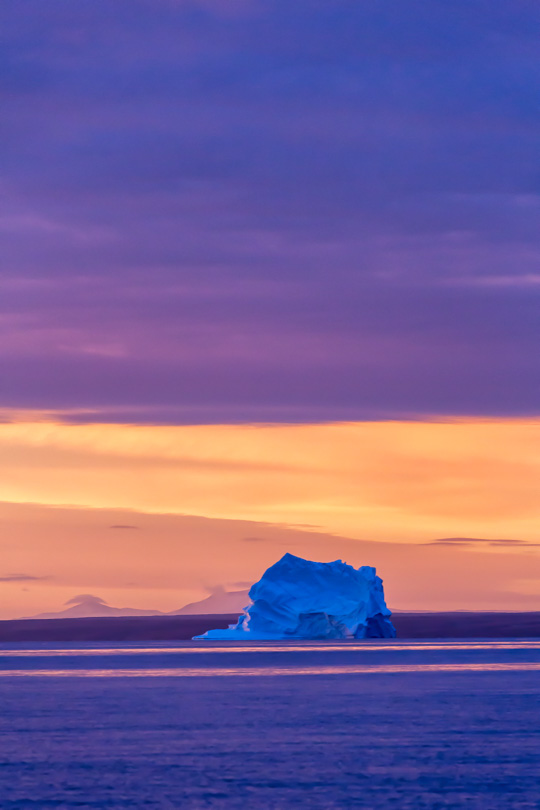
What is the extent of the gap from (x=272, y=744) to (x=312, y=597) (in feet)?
183

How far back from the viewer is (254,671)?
5012 centimetres

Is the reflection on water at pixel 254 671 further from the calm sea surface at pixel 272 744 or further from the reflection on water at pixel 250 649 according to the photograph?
the reflection on water at pixel 250 649

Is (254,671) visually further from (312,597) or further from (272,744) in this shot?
(272,744)

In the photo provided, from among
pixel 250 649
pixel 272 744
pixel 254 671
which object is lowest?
pixel 272 744

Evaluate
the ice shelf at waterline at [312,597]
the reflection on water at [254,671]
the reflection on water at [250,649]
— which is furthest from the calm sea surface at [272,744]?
the reflection on water at [250,649]

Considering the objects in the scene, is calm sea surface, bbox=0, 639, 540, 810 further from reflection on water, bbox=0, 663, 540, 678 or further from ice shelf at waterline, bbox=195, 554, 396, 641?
ice shelf at waterline, bbox=195, 554, 396, 641

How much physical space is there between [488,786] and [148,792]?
4.53m

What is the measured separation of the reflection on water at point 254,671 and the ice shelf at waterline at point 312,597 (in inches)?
761

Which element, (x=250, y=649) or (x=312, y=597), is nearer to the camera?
(x=312, y=597)

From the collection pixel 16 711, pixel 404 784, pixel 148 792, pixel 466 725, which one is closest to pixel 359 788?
pixel 404 784

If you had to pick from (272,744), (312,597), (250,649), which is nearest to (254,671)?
(312,597)

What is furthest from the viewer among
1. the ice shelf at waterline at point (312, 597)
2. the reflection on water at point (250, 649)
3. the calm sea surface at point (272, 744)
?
the reflection on water at point (250, 649)

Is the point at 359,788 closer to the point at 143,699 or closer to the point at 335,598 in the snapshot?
the point at 143,699

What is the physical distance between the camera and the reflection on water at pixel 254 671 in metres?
47.7
